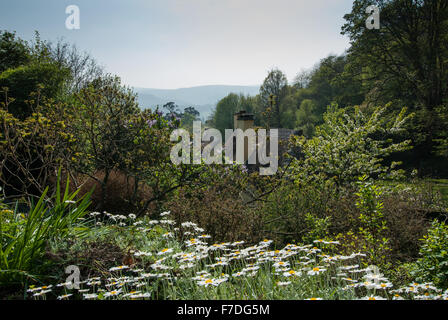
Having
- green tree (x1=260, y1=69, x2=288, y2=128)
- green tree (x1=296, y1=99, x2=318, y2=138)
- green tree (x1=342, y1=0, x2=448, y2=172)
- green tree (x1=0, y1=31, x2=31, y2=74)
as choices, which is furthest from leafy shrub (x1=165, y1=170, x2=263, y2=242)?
green tree (x1=260, y1=69, x2=288, y2=128)

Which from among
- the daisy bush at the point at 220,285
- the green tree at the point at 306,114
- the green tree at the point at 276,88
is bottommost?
the daisy bush at the point at 220,285

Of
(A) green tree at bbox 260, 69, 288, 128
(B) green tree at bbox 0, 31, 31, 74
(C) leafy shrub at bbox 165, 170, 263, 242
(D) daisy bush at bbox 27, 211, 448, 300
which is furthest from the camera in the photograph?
(A) green tree at bbox 260, 69, 288, 128

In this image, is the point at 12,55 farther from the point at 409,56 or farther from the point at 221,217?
the point at 409,56

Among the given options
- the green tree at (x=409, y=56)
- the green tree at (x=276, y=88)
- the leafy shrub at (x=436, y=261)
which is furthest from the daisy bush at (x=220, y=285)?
the green tree at (x=276, y=88)

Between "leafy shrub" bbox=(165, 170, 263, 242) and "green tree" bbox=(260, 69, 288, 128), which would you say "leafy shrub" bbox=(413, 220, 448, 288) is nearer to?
"leafy shrub" bbox=(165, 170, 263, 242)

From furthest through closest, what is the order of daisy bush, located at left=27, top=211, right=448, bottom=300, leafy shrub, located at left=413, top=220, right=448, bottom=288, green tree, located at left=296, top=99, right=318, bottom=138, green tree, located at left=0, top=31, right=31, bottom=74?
green tree, located at left=296, top=99, right=318, bottom=138 → green tree, located at left=0, top=31, right=31, bottom=74 → leafy shrub, located at left=413, top=220, right=448, bottom=288 → daisy bush, located at left=27, top=211, right=448, bottom=300

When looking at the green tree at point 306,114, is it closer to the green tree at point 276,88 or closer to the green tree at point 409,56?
the green tree at point 276,88

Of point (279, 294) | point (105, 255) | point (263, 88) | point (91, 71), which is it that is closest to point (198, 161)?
point (105, 255)

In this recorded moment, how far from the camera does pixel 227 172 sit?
7.15 m

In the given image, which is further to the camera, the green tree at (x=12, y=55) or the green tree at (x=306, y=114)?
the green tree at (x=306, y=114)

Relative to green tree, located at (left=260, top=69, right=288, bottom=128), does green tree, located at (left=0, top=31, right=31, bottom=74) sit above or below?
below

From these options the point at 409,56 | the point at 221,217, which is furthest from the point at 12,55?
the point at 409,56

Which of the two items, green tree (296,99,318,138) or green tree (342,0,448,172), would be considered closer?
green tree (342,0,448,172)

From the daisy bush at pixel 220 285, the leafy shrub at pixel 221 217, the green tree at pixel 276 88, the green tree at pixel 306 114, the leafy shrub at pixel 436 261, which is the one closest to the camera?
the daisy bush at pixel 220 285
